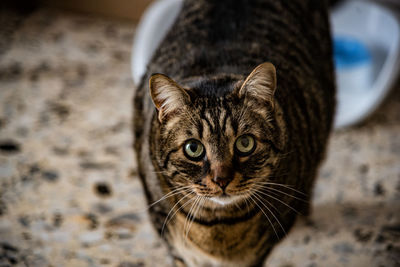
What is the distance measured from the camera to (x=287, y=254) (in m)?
1.34

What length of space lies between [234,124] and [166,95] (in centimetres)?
16

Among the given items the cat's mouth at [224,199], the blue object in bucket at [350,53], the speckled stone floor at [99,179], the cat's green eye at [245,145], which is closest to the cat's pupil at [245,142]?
the cat's green eye at [245,145]

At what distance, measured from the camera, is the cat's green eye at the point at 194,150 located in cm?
86

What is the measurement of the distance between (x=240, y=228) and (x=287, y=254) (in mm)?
451

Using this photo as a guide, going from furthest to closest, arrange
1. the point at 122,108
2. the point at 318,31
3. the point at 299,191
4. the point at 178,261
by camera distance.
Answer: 1. the point at 122,108
2. the point at 318,31
3. the point at 178,261
4. the point at 299,191

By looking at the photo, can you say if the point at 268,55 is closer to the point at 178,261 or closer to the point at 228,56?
the point at 228,56

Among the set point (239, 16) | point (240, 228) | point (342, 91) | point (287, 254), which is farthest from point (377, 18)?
point (240, 228)

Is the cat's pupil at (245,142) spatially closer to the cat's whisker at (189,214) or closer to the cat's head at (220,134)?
the cat's head at (220,134)

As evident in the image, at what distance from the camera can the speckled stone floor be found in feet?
4.40

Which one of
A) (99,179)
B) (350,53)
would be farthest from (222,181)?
(350,53)

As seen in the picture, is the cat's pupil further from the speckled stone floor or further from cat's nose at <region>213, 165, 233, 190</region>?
the speckled stone floor

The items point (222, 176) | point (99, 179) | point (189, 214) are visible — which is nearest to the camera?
point (222, 176)

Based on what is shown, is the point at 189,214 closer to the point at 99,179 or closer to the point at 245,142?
the point at 245,142

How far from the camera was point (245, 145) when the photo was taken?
0.87 meters
